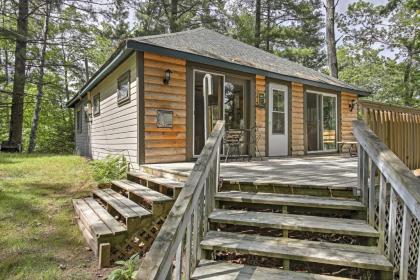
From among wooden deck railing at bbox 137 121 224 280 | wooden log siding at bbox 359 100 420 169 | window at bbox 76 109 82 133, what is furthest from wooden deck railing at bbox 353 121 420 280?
window at bbox 76 109 82 133

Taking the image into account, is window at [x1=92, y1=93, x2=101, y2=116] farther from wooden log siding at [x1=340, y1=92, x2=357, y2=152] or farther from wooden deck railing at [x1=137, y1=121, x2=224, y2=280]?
wooden log siding at [x1=340, y1=92, x2=357, y2=152]

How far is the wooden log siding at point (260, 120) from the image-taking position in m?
7.31

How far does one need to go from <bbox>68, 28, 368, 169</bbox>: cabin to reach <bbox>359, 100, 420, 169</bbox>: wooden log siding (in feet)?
1.33

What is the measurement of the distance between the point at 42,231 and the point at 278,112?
619 centimetres

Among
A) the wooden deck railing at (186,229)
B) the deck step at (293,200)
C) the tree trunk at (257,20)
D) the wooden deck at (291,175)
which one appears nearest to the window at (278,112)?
the wooden deck at (291,175)

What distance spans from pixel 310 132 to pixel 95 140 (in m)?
7.15

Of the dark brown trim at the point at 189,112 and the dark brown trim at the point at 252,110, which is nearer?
the dark brown trim at the point at 189,112

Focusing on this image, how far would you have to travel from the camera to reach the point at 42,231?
3.40 metres

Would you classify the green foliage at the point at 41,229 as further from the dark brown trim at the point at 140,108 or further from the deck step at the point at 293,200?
the deck step at the point at 293,200

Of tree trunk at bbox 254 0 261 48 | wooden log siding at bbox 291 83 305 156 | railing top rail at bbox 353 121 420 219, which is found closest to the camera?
railing top rail at bbox 353 121 420 219

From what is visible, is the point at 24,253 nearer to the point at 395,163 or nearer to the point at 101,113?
the point at 395,163

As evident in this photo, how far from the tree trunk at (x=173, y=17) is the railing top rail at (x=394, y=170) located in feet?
47.2

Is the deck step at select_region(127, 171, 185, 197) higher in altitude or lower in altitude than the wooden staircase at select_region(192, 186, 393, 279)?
higher

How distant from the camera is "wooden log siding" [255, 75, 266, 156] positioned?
7.31m
